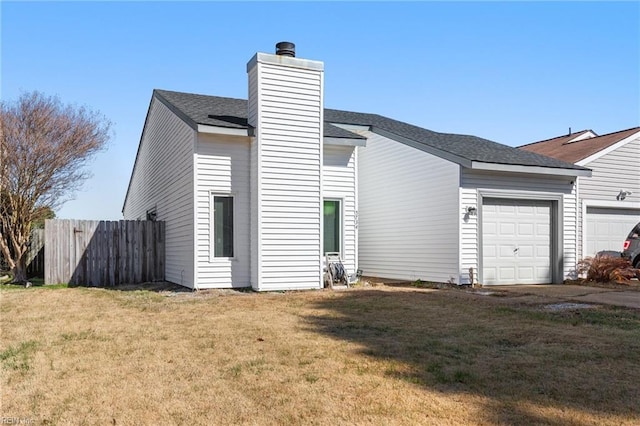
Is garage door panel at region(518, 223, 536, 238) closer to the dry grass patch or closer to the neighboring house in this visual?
the neighboring house

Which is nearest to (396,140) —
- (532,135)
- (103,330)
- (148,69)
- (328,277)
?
(328,277)

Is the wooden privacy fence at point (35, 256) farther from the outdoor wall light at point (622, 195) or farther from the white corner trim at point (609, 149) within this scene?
the outdoor wall light at point (622, 195)

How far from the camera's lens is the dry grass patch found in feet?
12.2

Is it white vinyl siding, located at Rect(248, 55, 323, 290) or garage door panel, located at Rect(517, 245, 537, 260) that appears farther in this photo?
garage door panel, located at Rect(517, 245, 537, 260)

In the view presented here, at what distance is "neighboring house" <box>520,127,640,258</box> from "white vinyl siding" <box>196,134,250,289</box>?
31.3 ft

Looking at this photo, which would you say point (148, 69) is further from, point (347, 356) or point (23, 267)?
point (347, 356)

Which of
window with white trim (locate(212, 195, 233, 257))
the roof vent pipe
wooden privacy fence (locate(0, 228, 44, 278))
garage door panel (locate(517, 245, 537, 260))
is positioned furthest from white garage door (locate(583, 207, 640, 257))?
wooden privacy fence (locate(0, 228, 44, 278))

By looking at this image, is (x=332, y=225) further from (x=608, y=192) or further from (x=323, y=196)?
(x=608, y=192)

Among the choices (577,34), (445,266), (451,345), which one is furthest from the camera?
(445,266)

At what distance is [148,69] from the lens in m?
15.2

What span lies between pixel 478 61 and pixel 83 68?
10.5m

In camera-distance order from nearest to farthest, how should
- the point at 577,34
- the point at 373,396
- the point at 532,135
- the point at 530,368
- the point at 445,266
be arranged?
the point at 373,396 < the point at 530,368 < the point at 577,34 < the point at 445,266 < the point at 532,135

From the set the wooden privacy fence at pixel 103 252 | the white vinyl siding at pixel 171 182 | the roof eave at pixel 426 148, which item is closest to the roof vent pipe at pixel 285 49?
the white vinyl siding at pixel 171 182

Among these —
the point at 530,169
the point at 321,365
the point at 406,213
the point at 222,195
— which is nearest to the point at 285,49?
the point at 222,195
